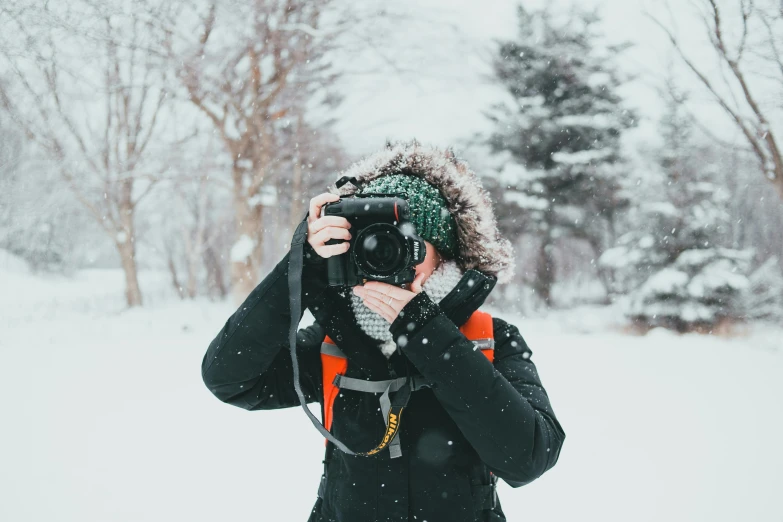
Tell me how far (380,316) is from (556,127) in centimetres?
1121

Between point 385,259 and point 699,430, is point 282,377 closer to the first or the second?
point 385,259

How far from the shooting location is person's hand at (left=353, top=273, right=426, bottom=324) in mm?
907

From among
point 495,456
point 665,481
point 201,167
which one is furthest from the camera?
point 201,167

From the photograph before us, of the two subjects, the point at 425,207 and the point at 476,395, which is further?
the point at 425,207

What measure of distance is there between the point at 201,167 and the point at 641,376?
23.3 feet

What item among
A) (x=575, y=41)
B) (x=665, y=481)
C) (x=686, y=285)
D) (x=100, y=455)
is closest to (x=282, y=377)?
(x=100, y=455)

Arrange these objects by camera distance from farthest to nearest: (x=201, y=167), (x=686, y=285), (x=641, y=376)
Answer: (x=686, y=285)
(x=201, y=167)
(x=641, y=376)

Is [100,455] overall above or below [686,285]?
below

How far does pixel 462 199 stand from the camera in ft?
3.78

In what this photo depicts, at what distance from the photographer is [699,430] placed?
3.80 meters

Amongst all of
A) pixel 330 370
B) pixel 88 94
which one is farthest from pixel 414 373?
pixel 88 94

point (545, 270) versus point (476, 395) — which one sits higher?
point (545, 270)

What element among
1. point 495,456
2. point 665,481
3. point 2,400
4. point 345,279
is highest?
point 345,279

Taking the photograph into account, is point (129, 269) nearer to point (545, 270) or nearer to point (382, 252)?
point (545, 270)
